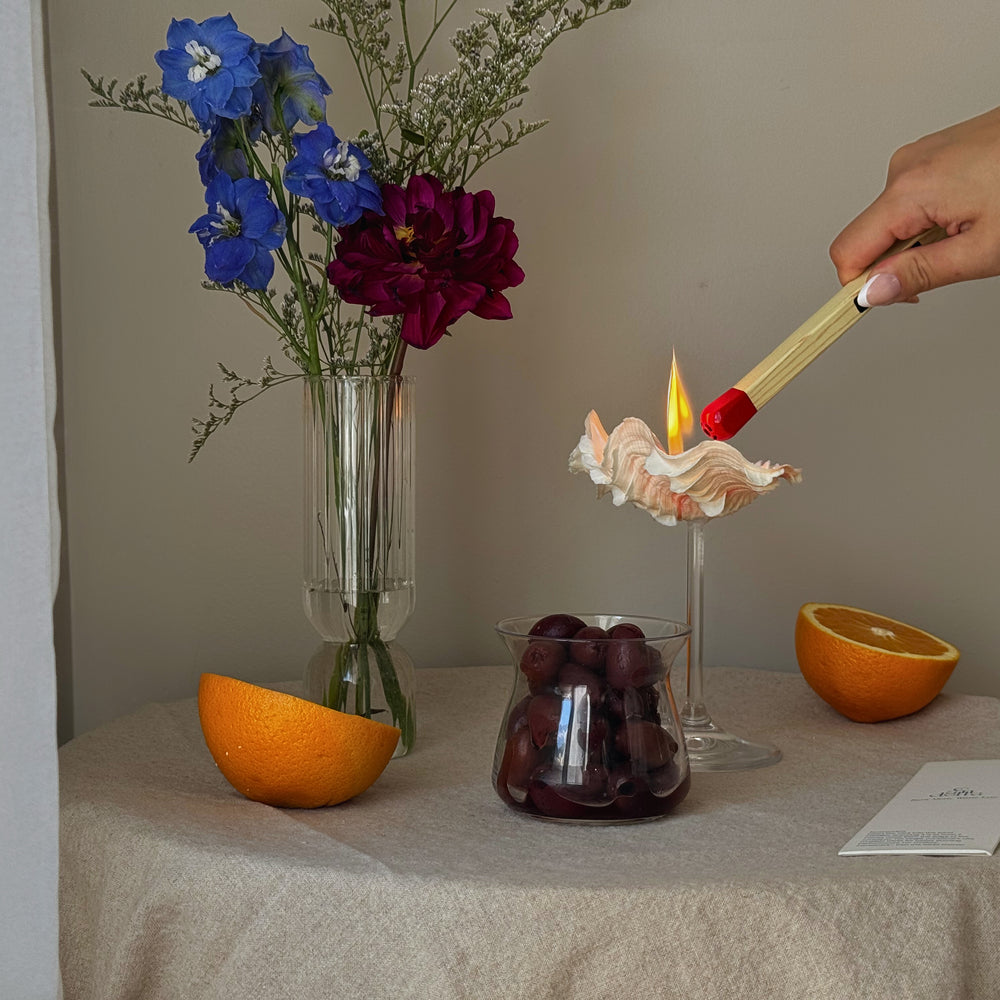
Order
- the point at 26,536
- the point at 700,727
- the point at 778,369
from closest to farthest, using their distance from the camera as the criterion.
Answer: the point at 26,536 < the point at 778,369 < the point at 700,727

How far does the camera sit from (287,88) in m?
0.82

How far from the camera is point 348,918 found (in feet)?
1.92

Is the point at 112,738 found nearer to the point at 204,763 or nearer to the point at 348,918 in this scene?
the point at 204,763

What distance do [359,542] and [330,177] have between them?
0.26m

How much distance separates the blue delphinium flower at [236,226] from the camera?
791 mm

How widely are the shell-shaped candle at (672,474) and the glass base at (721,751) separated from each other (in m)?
0.17

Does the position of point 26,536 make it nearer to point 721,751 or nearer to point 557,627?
point 557,627

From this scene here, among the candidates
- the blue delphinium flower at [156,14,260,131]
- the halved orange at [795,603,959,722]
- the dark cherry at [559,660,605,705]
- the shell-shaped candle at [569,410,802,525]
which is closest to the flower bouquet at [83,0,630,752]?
the blue delphinium flower at [156,14,260,131]

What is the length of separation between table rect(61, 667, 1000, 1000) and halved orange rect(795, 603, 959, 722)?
0.72 feet

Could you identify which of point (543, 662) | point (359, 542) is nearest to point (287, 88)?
point (359, 542)

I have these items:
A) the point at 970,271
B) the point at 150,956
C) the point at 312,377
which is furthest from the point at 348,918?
the point at 970,271

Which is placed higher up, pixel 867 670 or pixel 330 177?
pixel 330 177

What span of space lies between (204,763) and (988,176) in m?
0.72

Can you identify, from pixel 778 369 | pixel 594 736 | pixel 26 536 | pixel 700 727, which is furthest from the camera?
pixel 700 727
